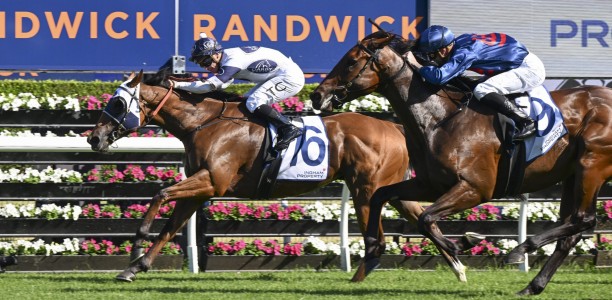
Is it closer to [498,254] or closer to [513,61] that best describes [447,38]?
[513,61]

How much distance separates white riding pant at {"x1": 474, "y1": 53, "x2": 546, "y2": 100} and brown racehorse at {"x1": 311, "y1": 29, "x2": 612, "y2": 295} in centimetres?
13

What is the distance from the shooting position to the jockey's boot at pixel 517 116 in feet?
22.5

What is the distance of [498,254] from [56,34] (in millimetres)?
7211

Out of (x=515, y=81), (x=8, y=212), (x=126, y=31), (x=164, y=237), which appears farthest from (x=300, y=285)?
(x=126, y=31)

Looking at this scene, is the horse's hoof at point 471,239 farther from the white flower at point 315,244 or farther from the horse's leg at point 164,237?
the white flower at point 315,244

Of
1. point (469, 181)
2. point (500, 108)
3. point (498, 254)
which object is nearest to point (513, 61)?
point (500, 108)

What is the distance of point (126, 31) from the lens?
14.2 m

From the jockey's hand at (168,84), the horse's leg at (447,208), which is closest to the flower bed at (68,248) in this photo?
the jockey's hand at (168,84)

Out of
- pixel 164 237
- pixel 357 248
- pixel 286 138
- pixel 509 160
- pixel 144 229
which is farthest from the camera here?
pixel 357 248

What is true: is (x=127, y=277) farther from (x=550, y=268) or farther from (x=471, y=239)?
(x=550, y=268)

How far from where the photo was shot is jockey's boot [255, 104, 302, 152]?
26.7 feet

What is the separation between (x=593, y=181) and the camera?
7016mm

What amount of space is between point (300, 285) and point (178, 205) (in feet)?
3.53

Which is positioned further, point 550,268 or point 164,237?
point 164,237
